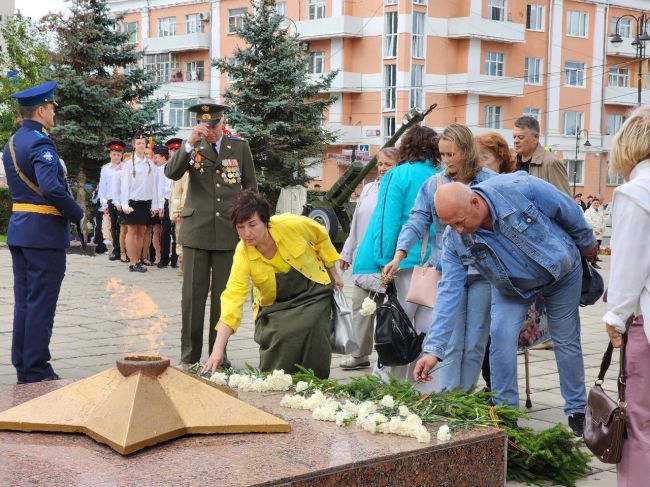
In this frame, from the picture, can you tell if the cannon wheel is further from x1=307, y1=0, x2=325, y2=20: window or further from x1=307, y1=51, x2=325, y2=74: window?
x1=307, y1=0, x2=325, y2=20: window

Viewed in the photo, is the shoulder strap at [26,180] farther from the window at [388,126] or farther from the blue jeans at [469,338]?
the window at [388,126]

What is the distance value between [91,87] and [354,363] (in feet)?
65.6

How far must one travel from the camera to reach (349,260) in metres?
8.20

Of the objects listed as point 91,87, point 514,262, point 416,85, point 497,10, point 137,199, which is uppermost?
point 497,10

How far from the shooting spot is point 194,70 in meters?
56.0

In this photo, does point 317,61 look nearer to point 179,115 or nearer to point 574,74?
point 179,115

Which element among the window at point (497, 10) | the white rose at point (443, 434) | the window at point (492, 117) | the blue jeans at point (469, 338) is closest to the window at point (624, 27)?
the window at point (497, 10)

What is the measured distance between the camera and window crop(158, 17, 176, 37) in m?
56.0

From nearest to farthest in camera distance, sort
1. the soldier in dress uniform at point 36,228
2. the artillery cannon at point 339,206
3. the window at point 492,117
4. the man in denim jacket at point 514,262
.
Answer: the man in denim jacket at point 514,262 < the soldier in dress uniform at point 36,228 < the artillery cannon at point 339,206 < the window at point 492,117

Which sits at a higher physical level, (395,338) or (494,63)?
(494,63)

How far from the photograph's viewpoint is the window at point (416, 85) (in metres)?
48.6

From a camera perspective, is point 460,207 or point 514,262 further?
point 514,262

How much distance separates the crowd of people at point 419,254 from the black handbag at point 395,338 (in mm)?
236

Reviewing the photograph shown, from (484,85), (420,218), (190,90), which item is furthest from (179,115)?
(420,218)
